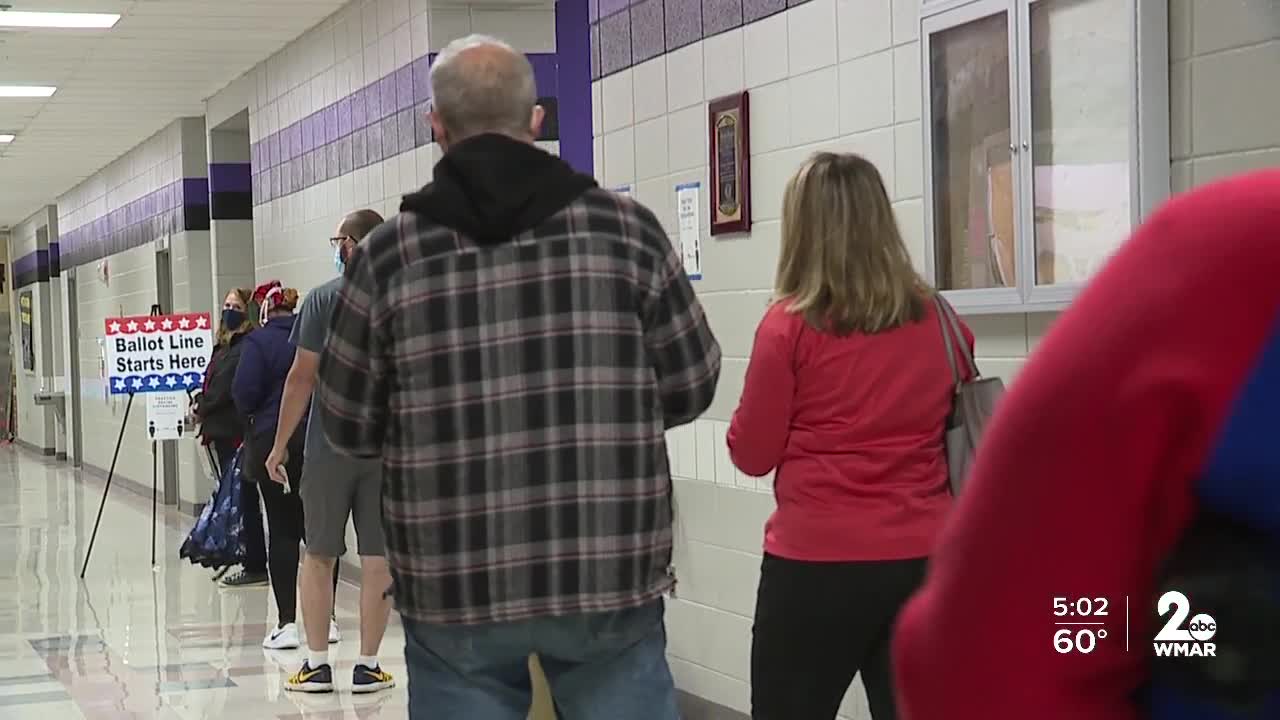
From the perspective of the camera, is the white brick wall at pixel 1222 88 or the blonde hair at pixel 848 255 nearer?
the blonde hair at pixel 848 255

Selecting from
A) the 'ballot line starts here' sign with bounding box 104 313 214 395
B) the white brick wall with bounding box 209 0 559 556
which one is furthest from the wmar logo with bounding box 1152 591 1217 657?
the 'ballot line starts here' sign with bounding box 104 313 214 395

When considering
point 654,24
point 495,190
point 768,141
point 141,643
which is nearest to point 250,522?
point 141,643

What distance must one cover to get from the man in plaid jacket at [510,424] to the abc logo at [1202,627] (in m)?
1.46

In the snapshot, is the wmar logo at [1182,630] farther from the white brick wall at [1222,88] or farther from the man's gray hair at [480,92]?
the white brick wall at [1222,88]

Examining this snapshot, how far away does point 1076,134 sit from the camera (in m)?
3.41

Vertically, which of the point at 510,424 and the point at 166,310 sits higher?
the point at 166,310

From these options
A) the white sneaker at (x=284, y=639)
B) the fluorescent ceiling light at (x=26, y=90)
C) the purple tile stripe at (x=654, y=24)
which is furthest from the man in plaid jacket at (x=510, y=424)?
the fluorescent ceiling light at (x=26, y=90)

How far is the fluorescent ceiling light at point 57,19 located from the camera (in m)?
8.54

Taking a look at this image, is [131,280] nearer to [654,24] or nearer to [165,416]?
[165,416]

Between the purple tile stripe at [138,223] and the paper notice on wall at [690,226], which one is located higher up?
the purple tile stripe at [138,223]

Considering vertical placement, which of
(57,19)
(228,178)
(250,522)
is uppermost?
(57,19)

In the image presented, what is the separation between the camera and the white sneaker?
6574mm

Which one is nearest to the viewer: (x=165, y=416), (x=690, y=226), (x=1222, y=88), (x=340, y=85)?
(x=1222, y=88)

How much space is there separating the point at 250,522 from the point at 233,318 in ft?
3.34
